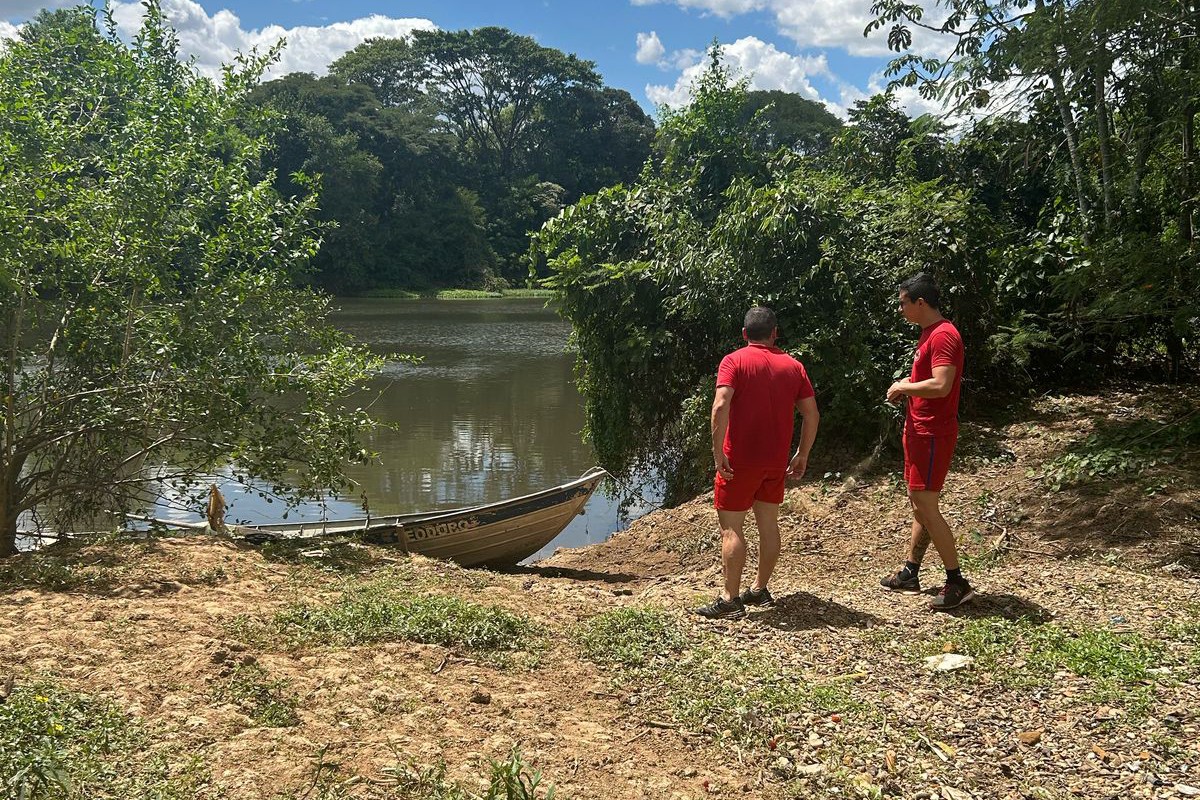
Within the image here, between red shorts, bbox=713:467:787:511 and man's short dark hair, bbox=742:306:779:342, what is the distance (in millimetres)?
740

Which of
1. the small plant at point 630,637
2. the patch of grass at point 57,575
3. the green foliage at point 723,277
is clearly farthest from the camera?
the green foliage at point 723,277

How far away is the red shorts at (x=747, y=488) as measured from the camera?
502 centimetres

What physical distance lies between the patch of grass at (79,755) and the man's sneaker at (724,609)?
2815 millimetres

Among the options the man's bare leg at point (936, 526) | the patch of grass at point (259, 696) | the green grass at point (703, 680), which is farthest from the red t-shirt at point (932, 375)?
the patch of grass at point (259, 696)

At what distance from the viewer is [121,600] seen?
5.18 m

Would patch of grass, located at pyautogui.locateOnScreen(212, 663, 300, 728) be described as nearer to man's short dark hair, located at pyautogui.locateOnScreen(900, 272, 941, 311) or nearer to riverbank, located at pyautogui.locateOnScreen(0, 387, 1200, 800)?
riverbank, located at pyautogui.locateOnScreen(0, 387, 1200, 800)

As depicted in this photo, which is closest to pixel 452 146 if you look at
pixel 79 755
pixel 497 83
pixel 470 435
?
pixel 497 83

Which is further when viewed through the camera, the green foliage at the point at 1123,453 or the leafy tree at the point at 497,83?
the leafy tree at the point at 497,83

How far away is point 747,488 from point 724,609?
2.36 ft

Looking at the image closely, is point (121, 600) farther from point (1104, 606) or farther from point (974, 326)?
point (974, 326)

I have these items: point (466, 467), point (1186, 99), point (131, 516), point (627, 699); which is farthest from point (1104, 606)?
point (466, 467)

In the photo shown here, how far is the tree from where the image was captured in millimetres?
6602

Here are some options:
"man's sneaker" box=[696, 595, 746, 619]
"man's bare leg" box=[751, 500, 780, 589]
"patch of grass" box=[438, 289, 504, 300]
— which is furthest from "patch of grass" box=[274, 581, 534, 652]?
"patch of grass" box=[438, 289, 504, 300]

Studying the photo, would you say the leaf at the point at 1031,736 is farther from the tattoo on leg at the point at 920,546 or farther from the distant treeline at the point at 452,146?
the distant treeline at the point at 452,146
